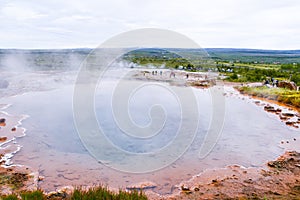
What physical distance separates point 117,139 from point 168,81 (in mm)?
16794

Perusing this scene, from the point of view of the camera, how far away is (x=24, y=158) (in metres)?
7.73

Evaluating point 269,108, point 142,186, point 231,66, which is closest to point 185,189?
point 142,186

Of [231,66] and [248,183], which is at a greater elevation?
[231,66]

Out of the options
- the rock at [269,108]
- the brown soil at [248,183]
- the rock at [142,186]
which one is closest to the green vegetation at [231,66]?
the brown soil at [248,183]

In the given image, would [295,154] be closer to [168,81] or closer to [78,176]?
[78,176]

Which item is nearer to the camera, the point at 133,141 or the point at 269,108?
the point at 133,141

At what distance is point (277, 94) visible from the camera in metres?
18.6

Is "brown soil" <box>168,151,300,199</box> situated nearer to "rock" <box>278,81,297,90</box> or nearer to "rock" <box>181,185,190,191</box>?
"rock" <box>181,185,190,191</box>

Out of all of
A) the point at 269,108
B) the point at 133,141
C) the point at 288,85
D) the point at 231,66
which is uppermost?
the point at 231,66

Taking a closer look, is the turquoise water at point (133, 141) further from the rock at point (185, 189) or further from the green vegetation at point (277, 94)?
the green vegetation at point (277, 94)

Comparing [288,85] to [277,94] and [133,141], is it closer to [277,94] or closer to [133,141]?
[277,94]

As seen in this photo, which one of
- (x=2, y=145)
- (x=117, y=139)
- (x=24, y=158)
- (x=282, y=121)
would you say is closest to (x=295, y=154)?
(x=282, y=121)

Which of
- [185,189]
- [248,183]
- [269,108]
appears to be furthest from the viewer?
[269,108]

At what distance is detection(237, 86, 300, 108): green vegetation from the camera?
1677 centimetres
